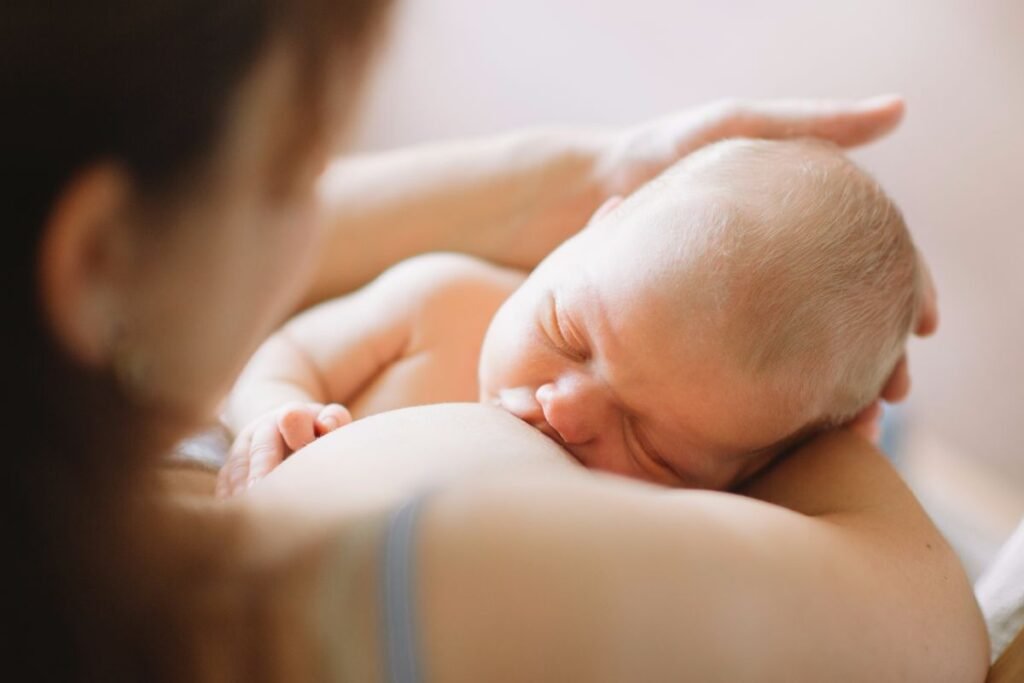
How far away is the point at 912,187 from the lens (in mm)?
1463

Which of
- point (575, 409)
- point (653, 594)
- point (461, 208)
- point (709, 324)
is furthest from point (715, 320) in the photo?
point (461, 208)

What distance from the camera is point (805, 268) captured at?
0.85 m

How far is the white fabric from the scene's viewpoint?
0.83 m

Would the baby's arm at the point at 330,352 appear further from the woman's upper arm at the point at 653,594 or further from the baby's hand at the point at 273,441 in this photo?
the woman's upper arm at the point at 653,594

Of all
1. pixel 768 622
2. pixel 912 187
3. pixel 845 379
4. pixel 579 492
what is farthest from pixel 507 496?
pixel 912 187

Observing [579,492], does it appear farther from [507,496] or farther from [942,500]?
[942,500]

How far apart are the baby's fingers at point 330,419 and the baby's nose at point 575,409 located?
184mm

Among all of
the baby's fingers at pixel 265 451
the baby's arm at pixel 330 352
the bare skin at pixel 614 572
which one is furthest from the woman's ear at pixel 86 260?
the baby's arm at pixel 330 352

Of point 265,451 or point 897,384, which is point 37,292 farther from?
point 897,384

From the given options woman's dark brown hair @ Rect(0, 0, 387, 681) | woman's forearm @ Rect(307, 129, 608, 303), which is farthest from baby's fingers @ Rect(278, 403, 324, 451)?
woman's forearm @ Rect(307, 129, 608, 303)

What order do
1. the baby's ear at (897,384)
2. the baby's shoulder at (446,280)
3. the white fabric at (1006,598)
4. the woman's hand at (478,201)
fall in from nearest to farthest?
the white fabric at (1006,598) → the baby's ear at (897,384) → the baby's shoulder at (446,280) → the woman's hand at (478,201)

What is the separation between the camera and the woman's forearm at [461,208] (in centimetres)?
127

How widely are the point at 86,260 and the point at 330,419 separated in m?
0.47

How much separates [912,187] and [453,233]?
0.71 metres
